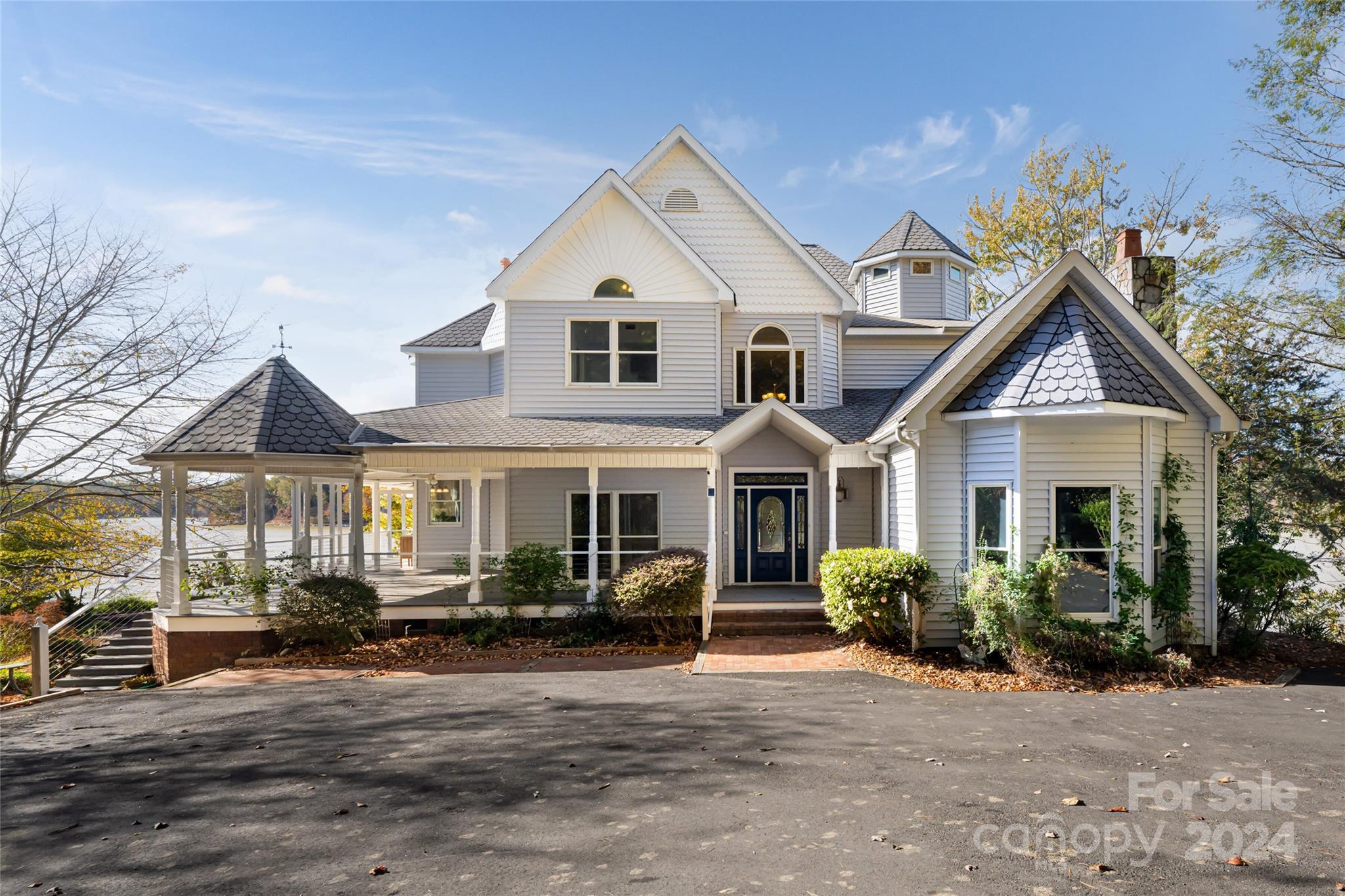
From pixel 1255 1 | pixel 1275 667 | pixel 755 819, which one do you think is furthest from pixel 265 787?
pixel 1255 1

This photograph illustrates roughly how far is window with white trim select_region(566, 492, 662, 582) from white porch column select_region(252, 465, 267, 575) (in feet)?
19.0

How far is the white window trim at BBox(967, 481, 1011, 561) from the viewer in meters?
11.0

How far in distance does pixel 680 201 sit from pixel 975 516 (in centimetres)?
1004

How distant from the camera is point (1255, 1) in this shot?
13.9 meters

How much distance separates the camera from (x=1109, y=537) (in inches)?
430

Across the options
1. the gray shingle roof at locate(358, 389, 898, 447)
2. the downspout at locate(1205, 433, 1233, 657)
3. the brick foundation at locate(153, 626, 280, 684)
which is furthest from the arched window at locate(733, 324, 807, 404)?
the brick foundation at locate(153, 626, 280, 684)

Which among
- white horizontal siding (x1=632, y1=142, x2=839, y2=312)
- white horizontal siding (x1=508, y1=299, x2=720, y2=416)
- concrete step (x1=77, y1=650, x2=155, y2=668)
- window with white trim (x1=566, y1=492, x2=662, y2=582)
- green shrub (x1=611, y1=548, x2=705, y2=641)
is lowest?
concrete step (x1=77, y1=650, x2=155, y2=668)

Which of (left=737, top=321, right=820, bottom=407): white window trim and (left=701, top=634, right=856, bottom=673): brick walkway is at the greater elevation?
(left=737, top=321, right=820, bottom=407): white window trim

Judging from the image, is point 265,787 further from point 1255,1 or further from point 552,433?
point 1255,1

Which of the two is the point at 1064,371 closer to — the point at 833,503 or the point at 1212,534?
the point at 1212,534

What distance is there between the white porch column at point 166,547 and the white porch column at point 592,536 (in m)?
7.39

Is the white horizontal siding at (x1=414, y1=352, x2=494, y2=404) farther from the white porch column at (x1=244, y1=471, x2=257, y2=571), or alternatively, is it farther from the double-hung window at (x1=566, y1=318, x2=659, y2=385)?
the white porch column at (x1=244, y1=471, x2=257, y2=571)

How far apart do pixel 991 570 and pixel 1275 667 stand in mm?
4839

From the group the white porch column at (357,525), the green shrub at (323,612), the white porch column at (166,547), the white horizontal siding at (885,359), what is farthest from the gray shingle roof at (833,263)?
the white porch column at (166,547)
